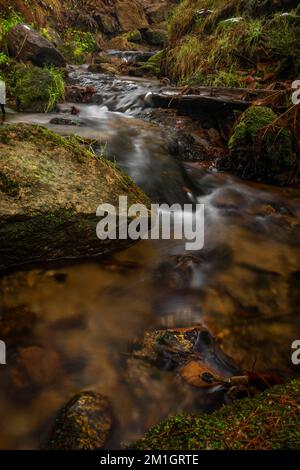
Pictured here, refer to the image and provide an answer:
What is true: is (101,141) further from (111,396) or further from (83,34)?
(83,34)

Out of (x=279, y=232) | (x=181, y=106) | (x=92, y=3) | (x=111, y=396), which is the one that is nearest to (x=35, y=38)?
(x=181, y=106)

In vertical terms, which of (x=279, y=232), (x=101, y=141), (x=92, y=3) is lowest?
(x=279, y=232)

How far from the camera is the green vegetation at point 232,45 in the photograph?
225 inches

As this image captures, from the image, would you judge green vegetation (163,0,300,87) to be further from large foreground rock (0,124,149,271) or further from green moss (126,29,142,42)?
green moss (126,29,142,42)

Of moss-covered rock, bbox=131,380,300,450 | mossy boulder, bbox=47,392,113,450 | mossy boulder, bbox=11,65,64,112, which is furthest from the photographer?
mossy boulder, bbox=11,65,64,112

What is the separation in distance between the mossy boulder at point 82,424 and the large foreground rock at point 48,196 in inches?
45.6

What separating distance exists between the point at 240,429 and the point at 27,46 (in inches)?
364

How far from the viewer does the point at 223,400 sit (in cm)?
165

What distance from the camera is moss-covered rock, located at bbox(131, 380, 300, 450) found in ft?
3.91

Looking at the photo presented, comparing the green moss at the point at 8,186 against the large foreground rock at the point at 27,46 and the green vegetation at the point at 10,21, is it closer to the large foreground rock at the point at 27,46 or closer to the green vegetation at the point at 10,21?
the large foreground rock at the point at 27,46

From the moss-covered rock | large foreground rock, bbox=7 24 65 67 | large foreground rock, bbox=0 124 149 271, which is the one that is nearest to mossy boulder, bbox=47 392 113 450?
the moss-covered rock

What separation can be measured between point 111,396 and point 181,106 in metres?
5.00

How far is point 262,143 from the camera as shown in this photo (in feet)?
13.8

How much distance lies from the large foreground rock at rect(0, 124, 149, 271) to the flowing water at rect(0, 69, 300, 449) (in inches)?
5.8
